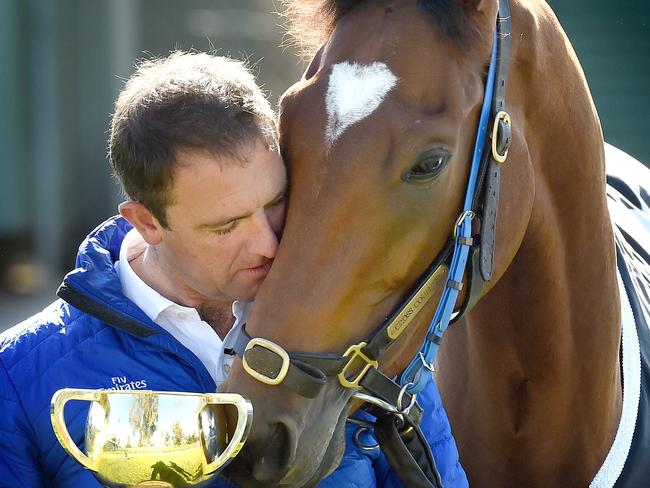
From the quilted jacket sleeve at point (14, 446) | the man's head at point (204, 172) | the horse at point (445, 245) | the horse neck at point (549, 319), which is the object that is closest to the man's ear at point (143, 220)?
the man's head at point (204, 172)

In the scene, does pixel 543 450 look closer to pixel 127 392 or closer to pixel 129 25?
pixel 127 392

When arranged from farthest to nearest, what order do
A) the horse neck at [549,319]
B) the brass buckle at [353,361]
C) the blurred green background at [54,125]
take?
1. the blurred green background at [54,125]
2. the horse neck at [549,319]
3. the brass buckle at [353,361]

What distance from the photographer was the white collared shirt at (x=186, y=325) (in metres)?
1.80

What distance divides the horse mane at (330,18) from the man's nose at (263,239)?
1.55ft

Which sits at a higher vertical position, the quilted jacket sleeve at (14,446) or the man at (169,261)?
the man at (169,261)

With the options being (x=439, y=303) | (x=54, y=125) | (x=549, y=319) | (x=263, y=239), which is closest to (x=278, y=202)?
(x=263, y=239)

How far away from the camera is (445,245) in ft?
6.15

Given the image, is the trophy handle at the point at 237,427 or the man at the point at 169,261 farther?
the man at the point at 169,261

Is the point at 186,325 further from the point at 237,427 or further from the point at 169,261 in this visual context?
the point at 237,427

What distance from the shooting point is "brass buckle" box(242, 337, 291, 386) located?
1.64m

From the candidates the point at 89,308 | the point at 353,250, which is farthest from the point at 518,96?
the point at 89,308

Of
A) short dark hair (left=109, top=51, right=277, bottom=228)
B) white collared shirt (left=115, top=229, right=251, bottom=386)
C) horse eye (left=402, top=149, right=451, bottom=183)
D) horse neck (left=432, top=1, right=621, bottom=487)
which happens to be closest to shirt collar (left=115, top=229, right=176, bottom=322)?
white collared shirt (left=115, top=229, right=251, bottom=386)

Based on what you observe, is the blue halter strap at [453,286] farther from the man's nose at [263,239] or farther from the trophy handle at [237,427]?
the trophy handle at [237,427]

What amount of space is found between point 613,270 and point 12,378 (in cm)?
125
